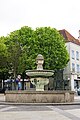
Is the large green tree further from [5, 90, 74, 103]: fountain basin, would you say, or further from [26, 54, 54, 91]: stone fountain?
[5, 90, 74, 103]: fountain basin

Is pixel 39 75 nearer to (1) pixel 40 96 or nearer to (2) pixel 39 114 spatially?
(1) pixel 40 96

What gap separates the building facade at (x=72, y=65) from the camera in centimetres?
6144

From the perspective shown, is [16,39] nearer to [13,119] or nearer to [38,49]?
[38,49]

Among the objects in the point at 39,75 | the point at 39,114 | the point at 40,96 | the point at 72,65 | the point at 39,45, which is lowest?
the point at 39,114

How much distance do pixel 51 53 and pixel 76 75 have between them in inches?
585

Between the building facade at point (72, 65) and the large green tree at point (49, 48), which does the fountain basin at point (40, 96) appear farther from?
the building facade at point (72, 65)

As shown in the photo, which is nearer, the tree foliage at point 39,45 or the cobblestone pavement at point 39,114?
the cobblestone pavement at point 39,114

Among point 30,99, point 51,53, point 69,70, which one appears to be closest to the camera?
point 30,99

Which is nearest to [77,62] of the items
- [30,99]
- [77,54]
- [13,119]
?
[77,54]

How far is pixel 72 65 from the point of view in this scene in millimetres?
63000

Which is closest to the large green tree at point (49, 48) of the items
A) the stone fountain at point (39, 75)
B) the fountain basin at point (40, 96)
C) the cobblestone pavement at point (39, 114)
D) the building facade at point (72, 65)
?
the building facade at point (72, 65)

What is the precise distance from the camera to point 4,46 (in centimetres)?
4697

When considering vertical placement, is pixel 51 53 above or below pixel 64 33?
below

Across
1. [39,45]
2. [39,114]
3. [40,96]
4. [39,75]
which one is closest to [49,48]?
[39,45]
